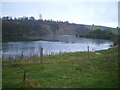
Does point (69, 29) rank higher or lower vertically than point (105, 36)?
higher

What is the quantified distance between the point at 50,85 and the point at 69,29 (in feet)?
504

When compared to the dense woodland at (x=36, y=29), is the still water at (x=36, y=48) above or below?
below

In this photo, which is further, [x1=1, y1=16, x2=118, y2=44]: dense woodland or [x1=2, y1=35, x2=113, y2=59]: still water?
[x1=1, y1=16, x2=118, y2=44]: dense woodland

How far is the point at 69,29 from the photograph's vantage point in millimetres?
161000

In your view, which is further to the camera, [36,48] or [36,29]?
[36,29]

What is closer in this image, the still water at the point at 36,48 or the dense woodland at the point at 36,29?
the still water at the point at 36,48

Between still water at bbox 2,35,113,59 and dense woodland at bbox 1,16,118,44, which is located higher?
dense woodland at bbox 1,16,118,44

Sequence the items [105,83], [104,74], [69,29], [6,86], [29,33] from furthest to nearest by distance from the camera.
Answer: [69,29] < [29,33] < [104,74] < [105,83] < [6,86]

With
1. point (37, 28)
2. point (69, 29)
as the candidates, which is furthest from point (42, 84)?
point (69, 29)

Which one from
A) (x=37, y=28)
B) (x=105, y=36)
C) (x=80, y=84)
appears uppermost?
(x=37, y=28)

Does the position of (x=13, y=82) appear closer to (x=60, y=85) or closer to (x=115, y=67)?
(x=60, y=85)

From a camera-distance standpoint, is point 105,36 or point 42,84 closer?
point 42,84

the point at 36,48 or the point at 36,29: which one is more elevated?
the point at 36,29

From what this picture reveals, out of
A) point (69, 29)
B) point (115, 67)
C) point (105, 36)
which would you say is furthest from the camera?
point (69, 29)
